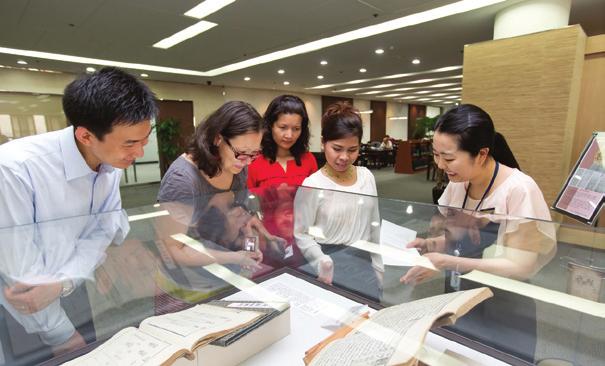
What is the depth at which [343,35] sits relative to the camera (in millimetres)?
5344

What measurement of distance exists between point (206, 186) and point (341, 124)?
712mm

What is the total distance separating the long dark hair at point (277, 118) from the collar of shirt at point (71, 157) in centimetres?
95

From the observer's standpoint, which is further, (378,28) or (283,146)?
(378,28)

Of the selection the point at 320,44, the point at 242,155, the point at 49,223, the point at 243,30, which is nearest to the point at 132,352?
the point at 49,223

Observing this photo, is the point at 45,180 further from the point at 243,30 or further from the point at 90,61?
the point at 90,61

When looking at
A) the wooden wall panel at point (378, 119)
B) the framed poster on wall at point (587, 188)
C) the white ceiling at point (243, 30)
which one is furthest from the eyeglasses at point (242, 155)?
the wooden wall panel at point (378, 119)

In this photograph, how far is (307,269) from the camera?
132 cm

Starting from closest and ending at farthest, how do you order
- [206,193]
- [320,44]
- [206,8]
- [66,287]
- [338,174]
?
[66,287] < [206,193] < [338,174] < [206,8] < [320,44]

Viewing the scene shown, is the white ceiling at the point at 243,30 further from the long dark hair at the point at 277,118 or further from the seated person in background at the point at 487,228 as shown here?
the seated person in background at the point at 487,228

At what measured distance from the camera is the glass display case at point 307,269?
2.78 feet

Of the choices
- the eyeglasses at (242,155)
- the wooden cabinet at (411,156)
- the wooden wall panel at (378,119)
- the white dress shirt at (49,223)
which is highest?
the wooden wall panel at (378,119)

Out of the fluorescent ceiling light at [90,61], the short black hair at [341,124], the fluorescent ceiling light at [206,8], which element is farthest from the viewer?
the fluorescent ceiling light at [90,61]

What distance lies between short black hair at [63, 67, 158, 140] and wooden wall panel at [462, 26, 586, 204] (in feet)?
12.0

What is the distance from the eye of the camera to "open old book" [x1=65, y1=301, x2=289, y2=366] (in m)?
0.67
